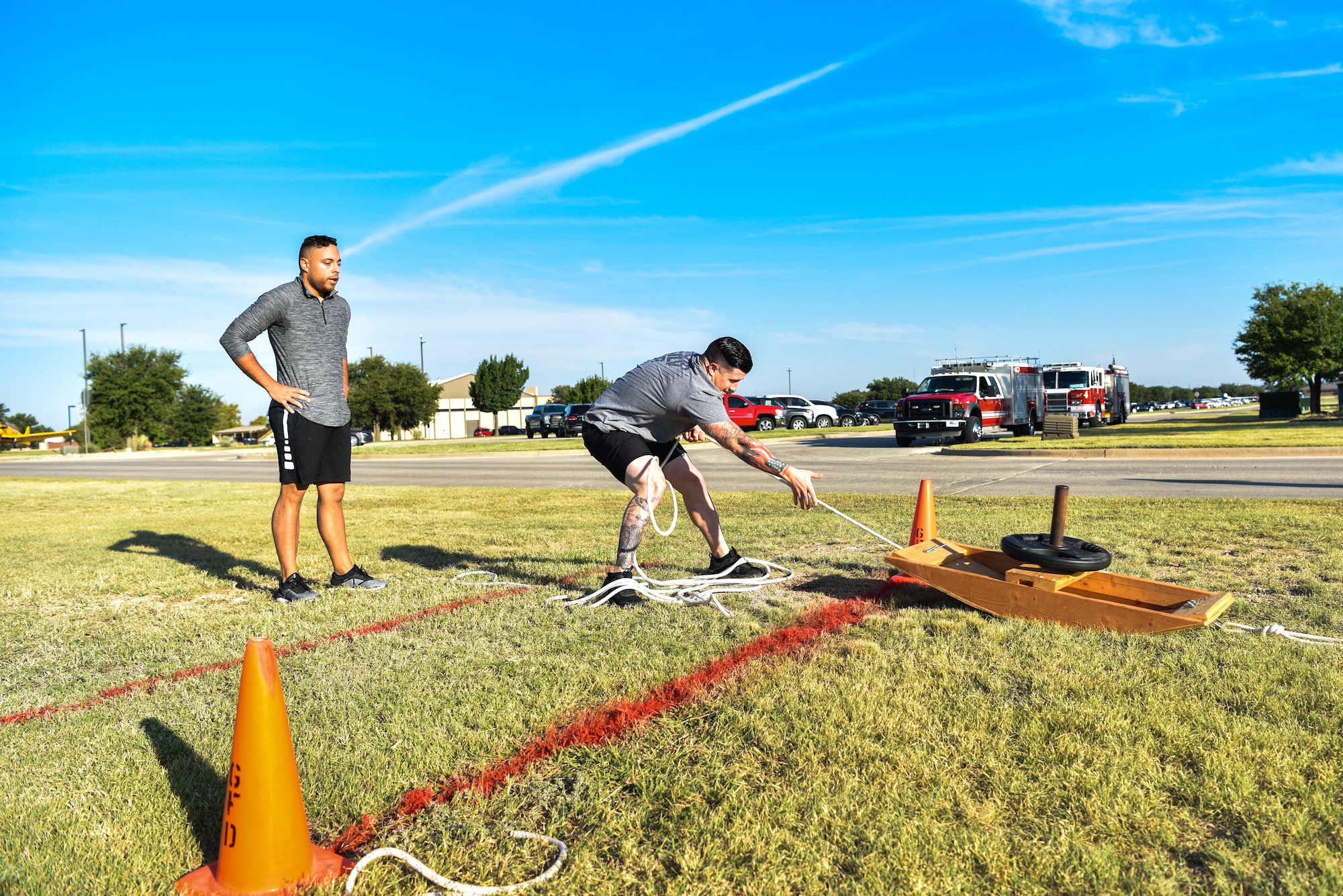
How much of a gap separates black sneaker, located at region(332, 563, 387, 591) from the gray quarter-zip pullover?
3.21 ft

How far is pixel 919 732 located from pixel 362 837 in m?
1.73

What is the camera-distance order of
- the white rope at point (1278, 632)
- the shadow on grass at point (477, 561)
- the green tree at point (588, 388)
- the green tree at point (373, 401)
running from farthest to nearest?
the green tree at point (588, 388) < the green tree at point (373, 401) < the shadow on grass at point (477, 561) < the white rope at point (1278, 632)

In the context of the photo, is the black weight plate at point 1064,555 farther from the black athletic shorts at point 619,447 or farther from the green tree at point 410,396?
the green tree at point 410,396

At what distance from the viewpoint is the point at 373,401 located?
65.1 meters

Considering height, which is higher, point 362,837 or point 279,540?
point 279,540

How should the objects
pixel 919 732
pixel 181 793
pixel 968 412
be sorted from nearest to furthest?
pixel 181 793, pixel 919 732, pixel 968 412

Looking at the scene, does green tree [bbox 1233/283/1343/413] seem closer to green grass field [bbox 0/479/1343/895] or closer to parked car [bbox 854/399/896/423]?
parked car [bbox 854/399/896/423]

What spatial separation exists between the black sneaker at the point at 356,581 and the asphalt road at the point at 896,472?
7.36 metres

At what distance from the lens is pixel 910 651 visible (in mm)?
3736

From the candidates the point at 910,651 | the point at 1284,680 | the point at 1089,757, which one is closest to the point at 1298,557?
the point at 1284,680

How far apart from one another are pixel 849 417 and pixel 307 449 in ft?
144

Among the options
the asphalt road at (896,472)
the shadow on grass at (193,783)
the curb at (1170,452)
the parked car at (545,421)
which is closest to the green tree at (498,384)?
the parked car at (545,421)

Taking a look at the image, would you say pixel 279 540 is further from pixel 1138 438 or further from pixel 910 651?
pixel 1138 438

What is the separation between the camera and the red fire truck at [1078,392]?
32125mm
